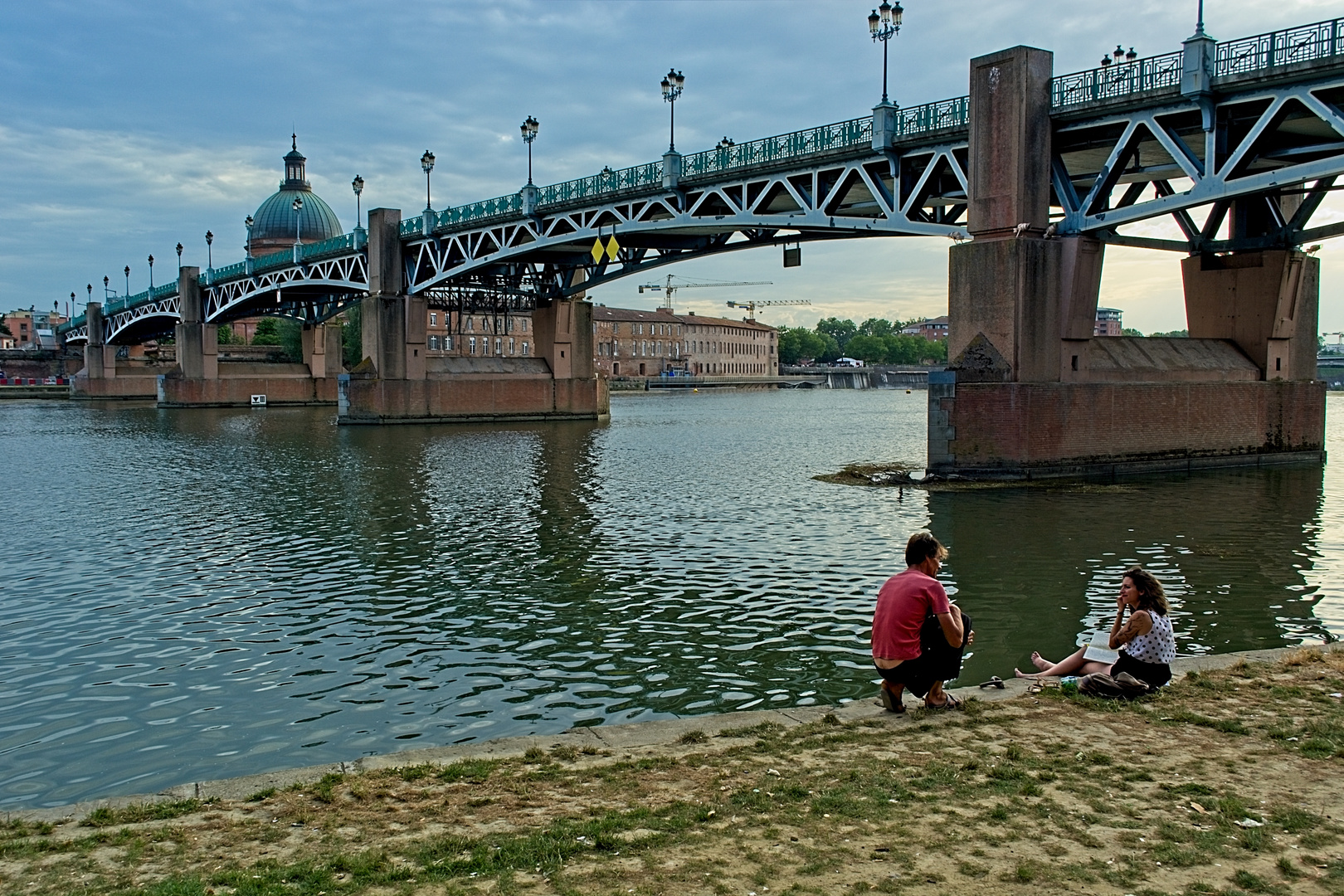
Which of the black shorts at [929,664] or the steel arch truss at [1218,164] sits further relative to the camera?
the steel arch truss at [1218,164]

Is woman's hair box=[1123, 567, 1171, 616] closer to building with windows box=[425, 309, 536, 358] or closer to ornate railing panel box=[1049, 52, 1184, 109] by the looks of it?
ornate railing panel box=[1049, 52, 1184, 109]

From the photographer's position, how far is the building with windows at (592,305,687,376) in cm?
17750

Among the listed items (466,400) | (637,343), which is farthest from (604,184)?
(637,343)

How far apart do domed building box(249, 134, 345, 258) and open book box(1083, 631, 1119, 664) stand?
448 ft

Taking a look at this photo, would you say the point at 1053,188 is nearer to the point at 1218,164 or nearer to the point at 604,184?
the point at 1218,164

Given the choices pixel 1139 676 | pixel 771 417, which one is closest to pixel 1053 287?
pixel 1139 676

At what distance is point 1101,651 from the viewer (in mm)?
9234

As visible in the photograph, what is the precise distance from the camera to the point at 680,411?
83.0m

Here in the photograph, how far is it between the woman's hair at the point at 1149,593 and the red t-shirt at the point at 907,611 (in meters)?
1.77

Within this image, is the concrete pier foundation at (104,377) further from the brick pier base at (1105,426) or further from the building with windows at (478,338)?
the brick pier base at (1105,426)

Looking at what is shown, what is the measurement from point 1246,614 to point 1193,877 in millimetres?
9721

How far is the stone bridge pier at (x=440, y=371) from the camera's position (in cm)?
5997

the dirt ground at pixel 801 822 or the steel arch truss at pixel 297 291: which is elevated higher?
the steel arch truss at pixel 297 291

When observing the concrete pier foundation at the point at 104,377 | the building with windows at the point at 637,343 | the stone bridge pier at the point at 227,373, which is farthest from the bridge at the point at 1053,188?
the building with windows at the point at 637,343
